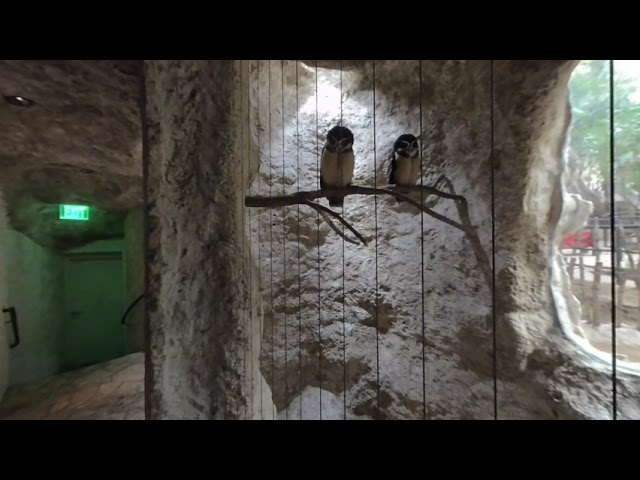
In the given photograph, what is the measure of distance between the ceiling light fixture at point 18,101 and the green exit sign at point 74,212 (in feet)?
5.58

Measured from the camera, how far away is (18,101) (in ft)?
4.40

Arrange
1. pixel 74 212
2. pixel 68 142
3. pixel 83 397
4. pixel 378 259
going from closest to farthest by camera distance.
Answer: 1. pixel 68 142
2. pixel 83 397
3. pixel 378 259
4. pixel 74 212

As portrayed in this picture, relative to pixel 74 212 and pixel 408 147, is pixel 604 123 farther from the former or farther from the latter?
pixel 74 212

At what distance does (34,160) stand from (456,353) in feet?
11.4

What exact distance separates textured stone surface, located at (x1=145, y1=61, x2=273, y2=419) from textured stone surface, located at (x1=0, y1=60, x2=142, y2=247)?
0.33m

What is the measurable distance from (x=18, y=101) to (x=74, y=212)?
5.91 feet

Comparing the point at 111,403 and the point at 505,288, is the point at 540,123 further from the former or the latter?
the point at 111,403

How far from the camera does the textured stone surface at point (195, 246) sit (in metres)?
0.97

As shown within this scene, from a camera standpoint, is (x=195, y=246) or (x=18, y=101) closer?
(x=195, y=246)

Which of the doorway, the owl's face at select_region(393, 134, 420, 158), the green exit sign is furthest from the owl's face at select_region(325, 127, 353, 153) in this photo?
the doorway

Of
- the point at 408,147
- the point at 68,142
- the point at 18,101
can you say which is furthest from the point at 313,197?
the point at 68,142
